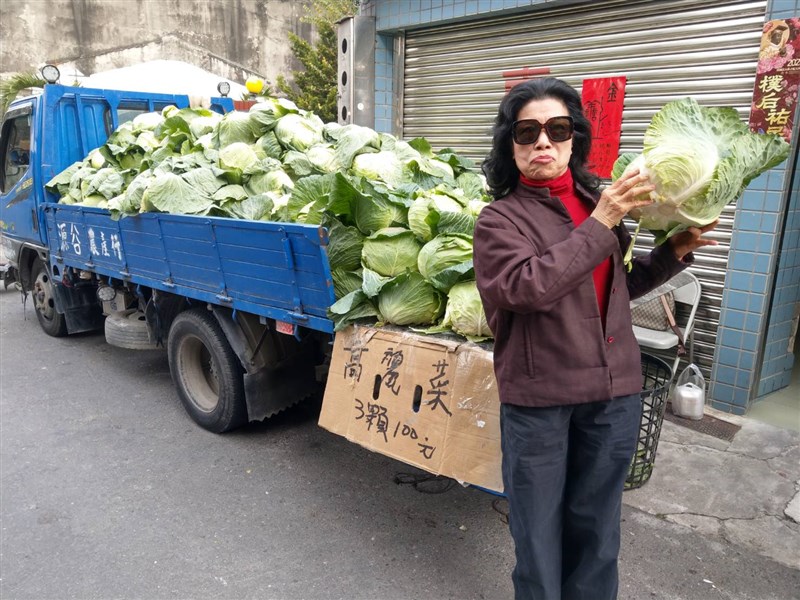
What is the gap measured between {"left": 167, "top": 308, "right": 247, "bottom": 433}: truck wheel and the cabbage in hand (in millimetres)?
3020

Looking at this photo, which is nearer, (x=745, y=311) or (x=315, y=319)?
(x=315, y=319)

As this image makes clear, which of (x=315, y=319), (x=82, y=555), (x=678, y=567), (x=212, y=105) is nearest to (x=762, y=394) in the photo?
(x=678, y=567)

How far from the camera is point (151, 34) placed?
16.4 m

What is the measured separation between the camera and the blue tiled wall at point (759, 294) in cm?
430

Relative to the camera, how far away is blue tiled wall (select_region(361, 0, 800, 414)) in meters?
4.30

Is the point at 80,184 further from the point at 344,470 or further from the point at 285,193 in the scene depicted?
the point at 344,470

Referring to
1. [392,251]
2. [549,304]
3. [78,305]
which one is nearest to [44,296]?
[78,305]

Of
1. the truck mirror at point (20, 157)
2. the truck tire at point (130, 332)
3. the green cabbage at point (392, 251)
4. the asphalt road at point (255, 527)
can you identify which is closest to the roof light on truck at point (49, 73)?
the truck mirror at point (20, 157)

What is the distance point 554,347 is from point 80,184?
5212mm

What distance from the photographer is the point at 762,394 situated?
491 centimetres

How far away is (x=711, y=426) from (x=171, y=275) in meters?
4.09

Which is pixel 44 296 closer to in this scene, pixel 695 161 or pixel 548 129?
pixel 548 129

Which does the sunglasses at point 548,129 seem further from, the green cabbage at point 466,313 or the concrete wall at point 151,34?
the concrete wall at point 151,34

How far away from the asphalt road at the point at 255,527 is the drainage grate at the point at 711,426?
133 centimetres
